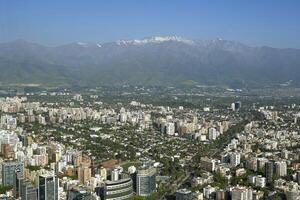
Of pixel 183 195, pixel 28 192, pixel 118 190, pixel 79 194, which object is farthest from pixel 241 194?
pixel 28 192

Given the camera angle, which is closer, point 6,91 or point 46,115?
point 46,115

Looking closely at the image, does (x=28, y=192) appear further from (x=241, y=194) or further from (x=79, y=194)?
(x=241, y=194)

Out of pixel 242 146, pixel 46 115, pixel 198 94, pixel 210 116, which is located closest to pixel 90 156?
pixel 242 146

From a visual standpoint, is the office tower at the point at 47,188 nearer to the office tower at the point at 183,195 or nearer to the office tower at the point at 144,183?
the office tower at the point at 144,183

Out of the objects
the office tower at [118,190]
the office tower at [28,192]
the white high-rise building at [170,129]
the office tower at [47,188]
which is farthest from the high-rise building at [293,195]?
the white high-rise building at [170,129]

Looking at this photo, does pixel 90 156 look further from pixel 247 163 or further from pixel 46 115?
pixel 46 115
